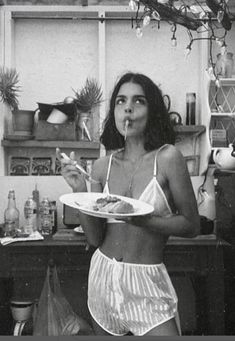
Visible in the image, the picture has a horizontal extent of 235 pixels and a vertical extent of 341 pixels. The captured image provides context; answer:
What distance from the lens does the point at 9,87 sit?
233 centimetres

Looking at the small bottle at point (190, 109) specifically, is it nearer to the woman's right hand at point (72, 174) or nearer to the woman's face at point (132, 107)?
the woman's face at point (132, 107)

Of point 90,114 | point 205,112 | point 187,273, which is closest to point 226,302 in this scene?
point 187,273

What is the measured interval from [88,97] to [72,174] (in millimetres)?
1331

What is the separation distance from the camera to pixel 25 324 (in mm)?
2564

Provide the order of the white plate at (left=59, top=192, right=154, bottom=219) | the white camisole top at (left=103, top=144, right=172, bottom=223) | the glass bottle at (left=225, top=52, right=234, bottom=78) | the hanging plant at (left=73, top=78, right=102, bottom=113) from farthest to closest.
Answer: the glass bottle at (left=225, top=52, right=234, bottom=78)
the hanging plant at (left=73, top=78, right=102, bottom=113)
the white camisole top at (left=103, top=144, right=172, bottom=223)
the white plate at (left=59, top=192, right=154, bottom=219)

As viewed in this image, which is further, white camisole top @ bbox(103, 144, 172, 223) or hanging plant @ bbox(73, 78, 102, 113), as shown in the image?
hanging plant @ bbox(73, 78, 102, 113)

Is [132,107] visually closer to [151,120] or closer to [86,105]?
[151,120]

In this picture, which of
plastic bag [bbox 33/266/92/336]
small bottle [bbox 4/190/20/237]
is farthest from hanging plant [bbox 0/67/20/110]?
plastic bag [bbox 33/266/92/336]

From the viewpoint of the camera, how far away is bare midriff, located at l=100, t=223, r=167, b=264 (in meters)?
1.18

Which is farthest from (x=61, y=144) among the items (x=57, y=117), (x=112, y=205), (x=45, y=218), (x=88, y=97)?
(x=112, y=205)

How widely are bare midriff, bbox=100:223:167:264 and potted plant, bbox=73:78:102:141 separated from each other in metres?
1.25

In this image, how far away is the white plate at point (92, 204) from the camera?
1059mm

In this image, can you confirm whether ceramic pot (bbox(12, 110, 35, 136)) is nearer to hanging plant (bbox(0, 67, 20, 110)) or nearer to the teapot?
hanging plant (bbox(0, 67, 20, 110))

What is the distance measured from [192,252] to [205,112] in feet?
2.40
